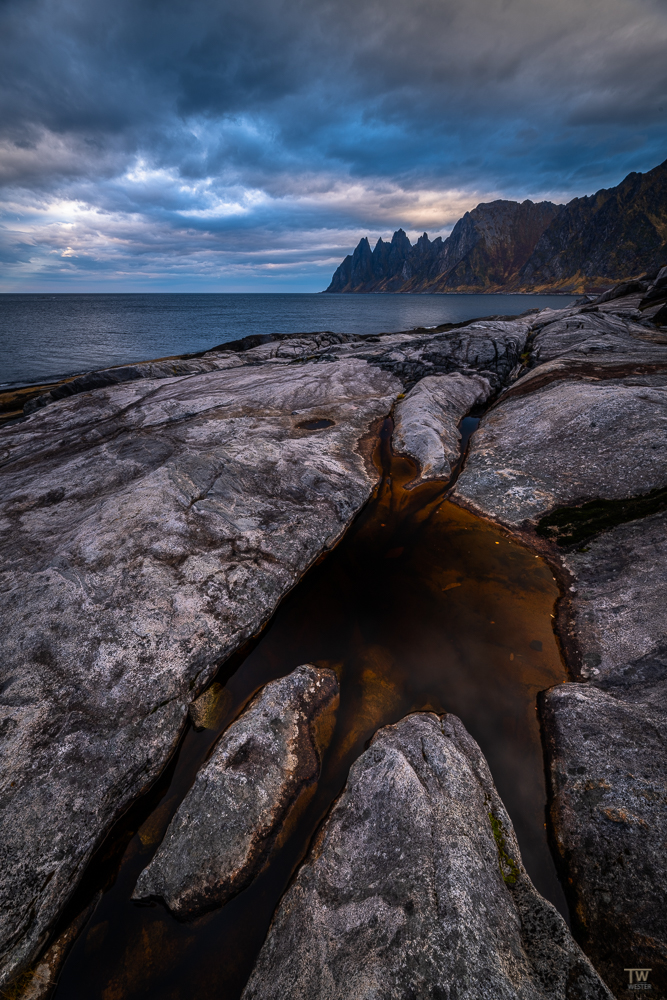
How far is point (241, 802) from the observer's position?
23.0ft

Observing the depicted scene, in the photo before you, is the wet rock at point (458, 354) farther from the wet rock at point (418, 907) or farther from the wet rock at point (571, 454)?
the wet rock at point (418, 907)

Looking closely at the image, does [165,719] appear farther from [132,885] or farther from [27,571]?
[27,571]

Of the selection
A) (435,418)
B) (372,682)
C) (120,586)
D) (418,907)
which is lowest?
(372,682)

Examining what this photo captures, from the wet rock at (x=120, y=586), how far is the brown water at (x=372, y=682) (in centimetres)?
74

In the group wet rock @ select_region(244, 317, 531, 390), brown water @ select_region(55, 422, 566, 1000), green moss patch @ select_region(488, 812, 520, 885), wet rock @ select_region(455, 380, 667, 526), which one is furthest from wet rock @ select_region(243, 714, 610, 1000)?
wet rock @ select_region(244, 317, 531, 390)

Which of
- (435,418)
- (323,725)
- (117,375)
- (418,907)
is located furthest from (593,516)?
(117,375)

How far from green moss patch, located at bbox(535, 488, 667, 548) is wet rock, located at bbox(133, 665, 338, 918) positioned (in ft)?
33.8

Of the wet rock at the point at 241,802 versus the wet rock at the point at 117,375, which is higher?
the wet rock at the point at 117,375

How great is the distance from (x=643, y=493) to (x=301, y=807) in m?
15.0

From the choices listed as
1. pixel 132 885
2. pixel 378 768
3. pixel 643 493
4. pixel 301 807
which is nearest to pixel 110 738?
pixel 132 885

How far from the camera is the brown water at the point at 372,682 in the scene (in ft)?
19.2

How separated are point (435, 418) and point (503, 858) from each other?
20229 mm

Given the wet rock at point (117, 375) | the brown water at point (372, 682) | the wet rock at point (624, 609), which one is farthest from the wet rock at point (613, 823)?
the wet rock at point (117, 375)

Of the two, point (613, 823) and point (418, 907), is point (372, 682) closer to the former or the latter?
point (418, 907)
